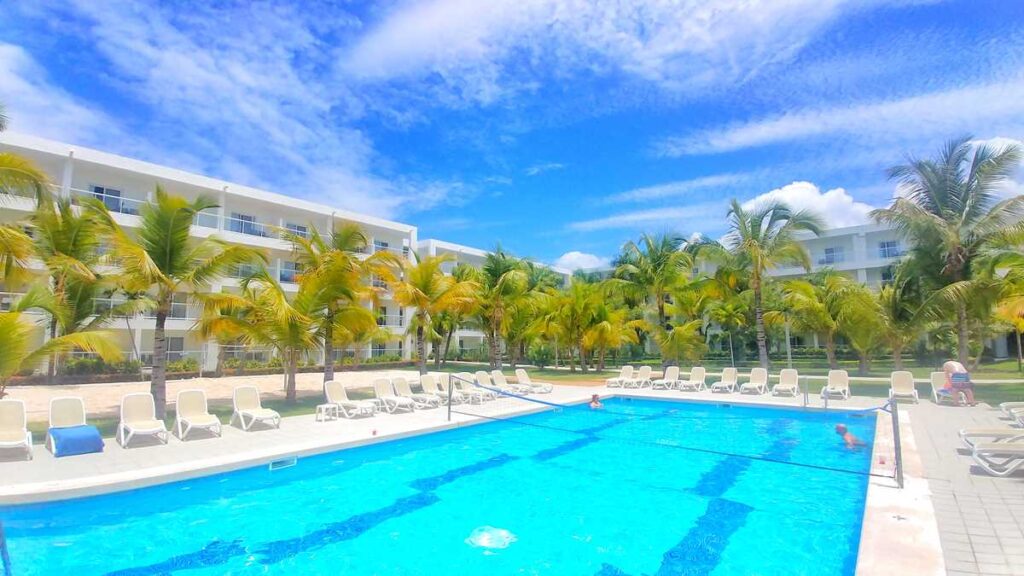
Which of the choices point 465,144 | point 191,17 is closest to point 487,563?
point 191,17

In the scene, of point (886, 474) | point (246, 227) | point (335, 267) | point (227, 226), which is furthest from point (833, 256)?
point (227, 226)

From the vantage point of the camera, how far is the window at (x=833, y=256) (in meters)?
41.8

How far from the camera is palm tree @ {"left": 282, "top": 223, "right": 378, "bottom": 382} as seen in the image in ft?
46.8

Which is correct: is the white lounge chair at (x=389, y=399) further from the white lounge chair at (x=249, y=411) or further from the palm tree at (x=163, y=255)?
the palm tree at (x=163, y=255)

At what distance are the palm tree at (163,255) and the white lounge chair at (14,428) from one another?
2.44m

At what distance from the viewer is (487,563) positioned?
569 cm

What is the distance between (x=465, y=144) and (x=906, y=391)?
1681 centimetres

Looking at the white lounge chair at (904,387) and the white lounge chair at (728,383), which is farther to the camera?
the white lounge chair at (728,383)

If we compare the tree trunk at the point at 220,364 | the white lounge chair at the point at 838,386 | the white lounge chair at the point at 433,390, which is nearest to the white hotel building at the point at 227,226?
the tree trunk at the point at 220,364

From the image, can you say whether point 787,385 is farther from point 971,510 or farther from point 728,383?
point 971,510

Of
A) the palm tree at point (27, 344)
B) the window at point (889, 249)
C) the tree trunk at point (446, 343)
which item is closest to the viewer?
the palm tree at point (27, 344)

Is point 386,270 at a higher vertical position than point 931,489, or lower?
higher

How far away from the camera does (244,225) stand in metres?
31.0

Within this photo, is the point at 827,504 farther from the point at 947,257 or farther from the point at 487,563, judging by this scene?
the point at 947,257
